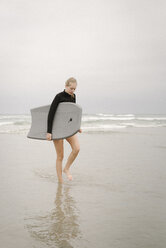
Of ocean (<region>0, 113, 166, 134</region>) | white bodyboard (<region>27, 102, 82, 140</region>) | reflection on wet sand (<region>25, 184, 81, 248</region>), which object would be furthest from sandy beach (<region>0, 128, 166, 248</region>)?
ocean (<region>0, 113, 166, 134</region>)

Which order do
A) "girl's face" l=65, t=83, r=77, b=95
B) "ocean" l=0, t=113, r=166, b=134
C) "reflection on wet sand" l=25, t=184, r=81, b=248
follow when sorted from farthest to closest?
1. "ocean" l=0, t=113, r=166, b=134
2. "girl's face" l=65, t=83, r=77, b=95
3. "reflection on wet sand" l=25, t=184, r=81, b=248

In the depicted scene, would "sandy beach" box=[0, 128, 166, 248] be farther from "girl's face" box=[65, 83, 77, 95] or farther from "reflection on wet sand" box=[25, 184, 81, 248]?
"girl's face" box=[65, 83, 77, 95]

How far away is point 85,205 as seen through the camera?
3598mm

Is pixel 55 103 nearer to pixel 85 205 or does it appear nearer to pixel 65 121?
pixel 65 121

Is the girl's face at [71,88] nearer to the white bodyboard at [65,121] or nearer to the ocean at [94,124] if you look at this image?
the white bodyboard at [65,121]

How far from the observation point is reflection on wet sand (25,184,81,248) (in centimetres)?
260

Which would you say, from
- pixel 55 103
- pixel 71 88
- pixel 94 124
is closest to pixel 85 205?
pixel 55 103

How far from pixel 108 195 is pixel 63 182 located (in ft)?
3.39

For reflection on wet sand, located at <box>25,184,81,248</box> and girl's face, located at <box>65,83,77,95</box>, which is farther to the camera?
girl's face, located at <box>65,83,77,95</box>

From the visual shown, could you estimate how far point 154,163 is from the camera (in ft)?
21.5

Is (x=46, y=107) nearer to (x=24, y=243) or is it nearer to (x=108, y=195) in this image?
(x=108, y=195)

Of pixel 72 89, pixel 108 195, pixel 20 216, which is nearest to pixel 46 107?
pixel 72 89

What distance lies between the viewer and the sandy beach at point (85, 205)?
104 inches

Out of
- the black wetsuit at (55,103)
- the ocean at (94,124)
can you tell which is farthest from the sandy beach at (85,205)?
the ocean at (94,124)
